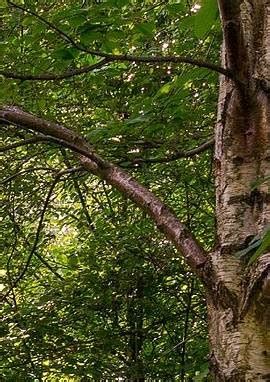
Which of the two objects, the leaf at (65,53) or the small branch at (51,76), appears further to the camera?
the leaf at (65,53)

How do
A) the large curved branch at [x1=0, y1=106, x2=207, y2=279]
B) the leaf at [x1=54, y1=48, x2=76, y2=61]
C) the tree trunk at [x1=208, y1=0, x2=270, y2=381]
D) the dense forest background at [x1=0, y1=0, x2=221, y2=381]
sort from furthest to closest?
the dense forest background at [x1=0, y1=0, x2=221, y2=381] → the leaf at [x1=54, y1=48, x2=76, y2=61] → the large curved branch at [x1=0, y1=106, x2=207, y2=279] → the tree trunk at [x1=208, y1=0, x2=270, y2=381]

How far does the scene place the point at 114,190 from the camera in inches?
95.9

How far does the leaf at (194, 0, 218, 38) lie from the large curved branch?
329mm

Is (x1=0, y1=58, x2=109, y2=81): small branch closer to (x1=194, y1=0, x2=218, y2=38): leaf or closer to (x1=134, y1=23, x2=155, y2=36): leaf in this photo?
(x1=194, y1=0, x2=218, y2=38): leaf

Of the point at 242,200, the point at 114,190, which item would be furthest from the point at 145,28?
the point at 114,190

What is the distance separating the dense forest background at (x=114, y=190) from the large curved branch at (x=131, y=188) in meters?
0.19

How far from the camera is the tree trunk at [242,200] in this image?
2.77 feet

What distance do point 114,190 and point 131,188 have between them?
50.7 inches

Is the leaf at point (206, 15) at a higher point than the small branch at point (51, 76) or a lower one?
higher

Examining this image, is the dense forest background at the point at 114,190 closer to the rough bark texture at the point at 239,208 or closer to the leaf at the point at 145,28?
the leaf at the point at 145,28

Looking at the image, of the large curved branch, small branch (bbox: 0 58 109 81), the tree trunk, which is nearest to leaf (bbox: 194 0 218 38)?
the tree trunk

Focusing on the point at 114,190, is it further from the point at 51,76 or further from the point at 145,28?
the point at 51,76

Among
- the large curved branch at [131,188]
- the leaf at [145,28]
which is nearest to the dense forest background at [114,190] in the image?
the leaf at [145,28]

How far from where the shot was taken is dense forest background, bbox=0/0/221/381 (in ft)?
5.28
